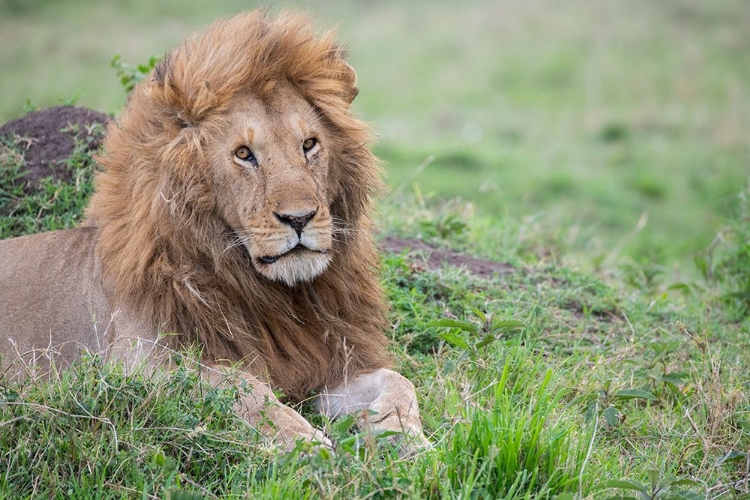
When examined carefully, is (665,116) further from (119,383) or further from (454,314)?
(119,383)

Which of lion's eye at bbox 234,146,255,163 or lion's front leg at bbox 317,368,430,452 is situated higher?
lion's eye at bbox 234,146,255,163

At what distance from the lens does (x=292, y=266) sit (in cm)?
331

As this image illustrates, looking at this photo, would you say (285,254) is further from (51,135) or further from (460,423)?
(51,135)

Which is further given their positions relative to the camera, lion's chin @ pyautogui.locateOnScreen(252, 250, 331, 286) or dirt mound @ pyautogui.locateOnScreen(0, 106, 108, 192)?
dirt mound @ pyautogui.locateOnScreen(0, 106, 108, 192)

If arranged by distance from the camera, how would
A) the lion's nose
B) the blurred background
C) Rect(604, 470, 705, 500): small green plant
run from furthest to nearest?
the blurred background, the lion's nose, Rect(604, 470, 705, 500): small green plant

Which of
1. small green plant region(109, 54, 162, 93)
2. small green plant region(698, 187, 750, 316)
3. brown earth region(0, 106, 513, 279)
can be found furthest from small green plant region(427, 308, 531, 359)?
small green plant region(109, 54, 162, 93)

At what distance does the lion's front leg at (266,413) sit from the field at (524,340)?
8cm

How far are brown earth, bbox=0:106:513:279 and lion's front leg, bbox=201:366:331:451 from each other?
1.74 meters

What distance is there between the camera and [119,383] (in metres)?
3.12

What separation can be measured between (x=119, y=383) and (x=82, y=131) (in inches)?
92.7

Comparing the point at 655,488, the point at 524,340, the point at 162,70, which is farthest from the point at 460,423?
the point at 162,70

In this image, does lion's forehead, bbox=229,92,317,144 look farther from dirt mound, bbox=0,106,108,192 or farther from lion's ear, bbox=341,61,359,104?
dirt mound, bbox=0,106,108,192

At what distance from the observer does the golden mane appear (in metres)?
3.42

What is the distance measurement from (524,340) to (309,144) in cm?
147
